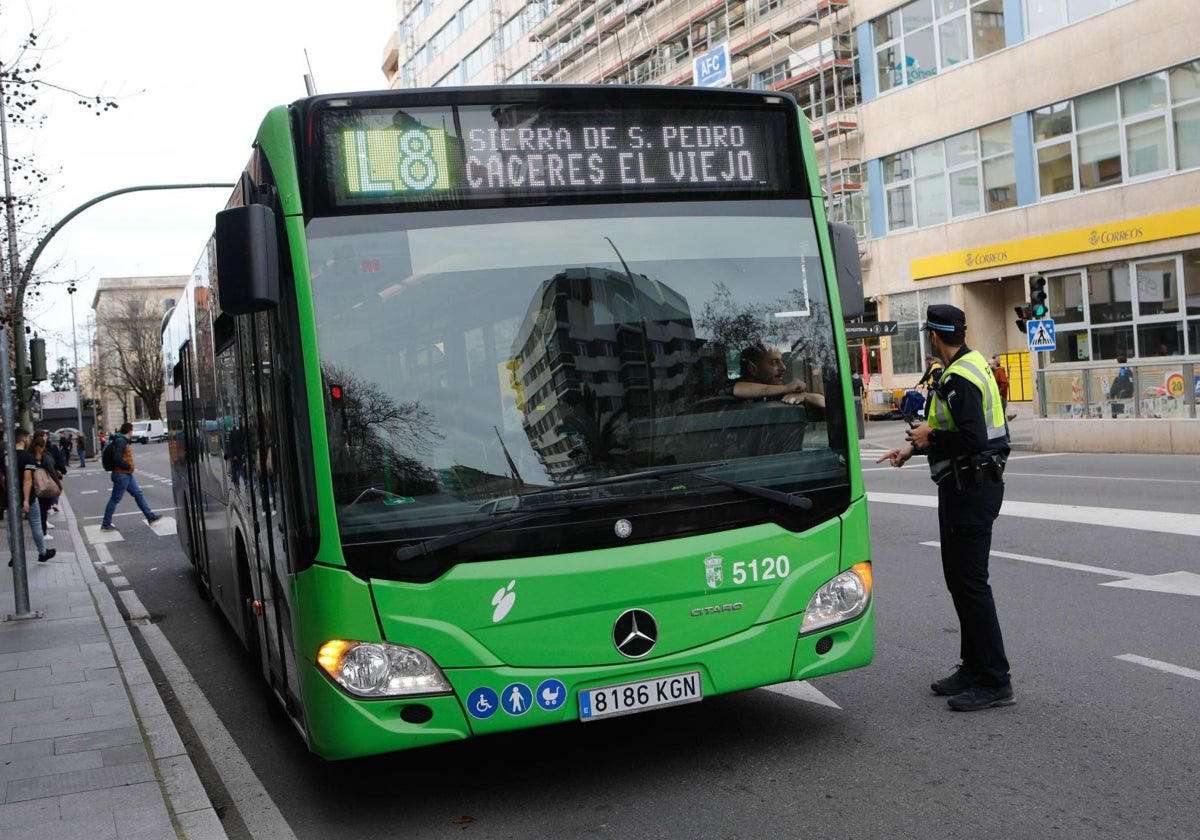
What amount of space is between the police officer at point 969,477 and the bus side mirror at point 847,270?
38cm

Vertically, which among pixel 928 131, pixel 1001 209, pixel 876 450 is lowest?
pixel 876 450

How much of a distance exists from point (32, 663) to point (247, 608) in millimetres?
2238

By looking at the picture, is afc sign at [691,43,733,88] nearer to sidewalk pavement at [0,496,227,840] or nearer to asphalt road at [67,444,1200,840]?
sidewalk pavement at [0,496,227,840]

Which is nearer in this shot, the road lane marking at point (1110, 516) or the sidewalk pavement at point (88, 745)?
the sidewalk pavement at point (88, 745)

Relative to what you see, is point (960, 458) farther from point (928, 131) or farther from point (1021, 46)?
point (928, 131)

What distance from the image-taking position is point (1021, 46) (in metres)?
31.3

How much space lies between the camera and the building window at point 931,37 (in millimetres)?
32438

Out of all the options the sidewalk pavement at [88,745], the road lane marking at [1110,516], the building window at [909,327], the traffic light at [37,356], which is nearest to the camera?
the sidewalk pavement at [88,745]

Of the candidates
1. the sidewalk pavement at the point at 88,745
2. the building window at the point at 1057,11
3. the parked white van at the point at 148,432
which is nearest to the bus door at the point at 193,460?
the sidewalk pavement at the point at 88,745

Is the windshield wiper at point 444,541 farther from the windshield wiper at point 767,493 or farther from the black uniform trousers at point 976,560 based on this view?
the black uniform trousers at point 976,560

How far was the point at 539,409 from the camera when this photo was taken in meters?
4.60

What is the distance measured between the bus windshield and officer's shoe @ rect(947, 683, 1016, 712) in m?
1.31

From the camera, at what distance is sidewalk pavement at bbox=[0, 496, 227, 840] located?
4.72 m

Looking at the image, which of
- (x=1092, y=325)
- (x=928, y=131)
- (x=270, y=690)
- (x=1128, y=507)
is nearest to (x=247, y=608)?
(x=270, y=690)
